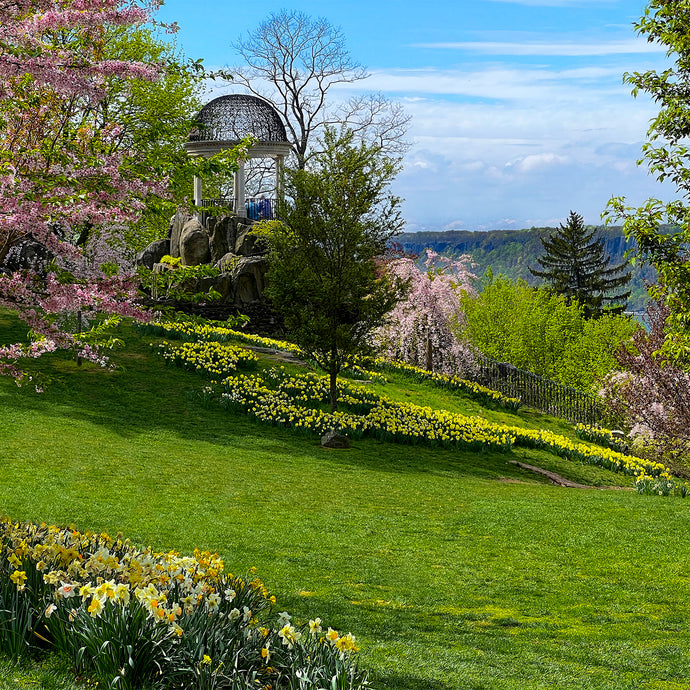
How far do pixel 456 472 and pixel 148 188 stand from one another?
9609 mm

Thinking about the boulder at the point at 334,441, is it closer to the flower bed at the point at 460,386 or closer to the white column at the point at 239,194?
the flower bed at the point at 460,386

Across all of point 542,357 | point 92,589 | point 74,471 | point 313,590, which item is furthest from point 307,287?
point 542,357

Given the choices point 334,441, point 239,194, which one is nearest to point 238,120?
point 239,194

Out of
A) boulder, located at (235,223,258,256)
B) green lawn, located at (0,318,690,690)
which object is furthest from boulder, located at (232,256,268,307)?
green lawn, located at (0,318,690,690)

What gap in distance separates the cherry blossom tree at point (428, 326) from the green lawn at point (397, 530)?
483 inches

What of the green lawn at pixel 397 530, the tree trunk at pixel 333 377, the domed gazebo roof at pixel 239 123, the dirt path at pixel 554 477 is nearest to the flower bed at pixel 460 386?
the tree trunk at pixel 333 377

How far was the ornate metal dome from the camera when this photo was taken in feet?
97.5

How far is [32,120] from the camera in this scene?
8.51 meters

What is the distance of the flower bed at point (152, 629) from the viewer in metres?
4.24

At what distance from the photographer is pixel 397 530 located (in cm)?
983

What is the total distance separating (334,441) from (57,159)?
10050mm

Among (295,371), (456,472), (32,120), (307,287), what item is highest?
(32,120)

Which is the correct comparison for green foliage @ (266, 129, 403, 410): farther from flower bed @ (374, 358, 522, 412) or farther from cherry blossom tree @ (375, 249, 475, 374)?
cherry blossom tree @ (375, 249, 475, 374)

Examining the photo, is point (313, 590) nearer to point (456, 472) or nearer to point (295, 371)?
point (456, 472)
